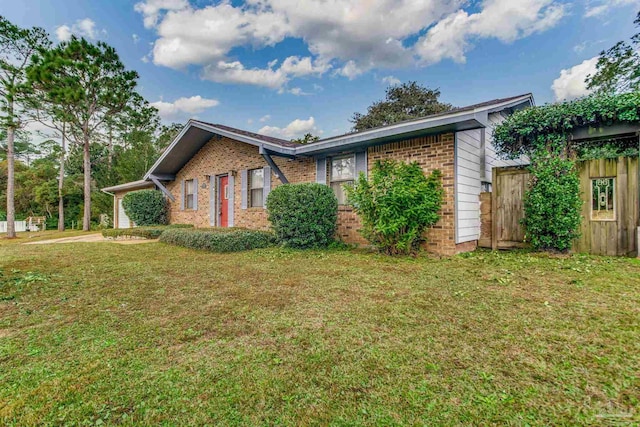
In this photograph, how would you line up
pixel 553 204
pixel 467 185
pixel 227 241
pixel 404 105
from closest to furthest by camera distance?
1. pixel 553 204
2. pixel 467 185
3. pixel 227 241
4. pixel 404 105

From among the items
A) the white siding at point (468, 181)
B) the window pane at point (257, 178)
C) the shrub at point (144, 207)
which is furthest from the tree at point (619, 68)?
the shrub at point (144, 207)

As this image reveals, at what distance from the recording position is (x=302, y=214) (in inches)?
272

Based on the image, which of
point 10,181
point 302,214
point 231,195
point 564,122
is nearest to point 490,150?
point 564,122

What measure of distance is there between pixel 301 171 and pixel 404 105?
1884cm

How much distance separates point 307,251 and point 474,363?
16.6 ft

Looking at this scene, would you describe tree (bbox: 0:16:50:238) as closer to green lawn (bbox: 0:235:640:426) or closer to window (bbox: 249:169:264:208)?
window (bbox: 249:169:264:208)

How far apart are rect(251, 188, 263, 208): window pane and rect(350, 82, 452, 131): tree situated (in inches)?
633

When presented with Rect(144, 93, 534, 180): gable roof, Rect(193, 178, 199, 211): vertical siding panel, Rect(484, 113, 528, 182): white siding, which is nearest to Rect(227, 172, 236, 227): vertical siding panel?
Rect(144, 93, 534, 180): gable roof

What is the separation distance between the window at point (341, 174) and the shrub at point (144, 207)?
9.48 m

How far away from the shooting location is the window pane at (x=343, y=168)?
7742 millimetres

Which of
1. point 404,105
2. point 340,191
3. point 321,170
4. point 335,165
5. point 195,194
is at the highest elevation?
point 404,105

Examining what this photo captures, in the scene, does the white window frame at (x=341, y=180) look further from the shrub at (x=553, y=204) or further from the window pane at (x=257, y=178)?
the shrub at (x=553, y=204)

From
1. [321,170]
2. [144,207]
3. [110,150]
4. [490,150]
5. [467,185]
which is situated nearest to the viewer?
[467,185]

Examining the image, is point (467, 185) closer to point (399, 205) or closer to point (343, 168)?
point (399, 205)
